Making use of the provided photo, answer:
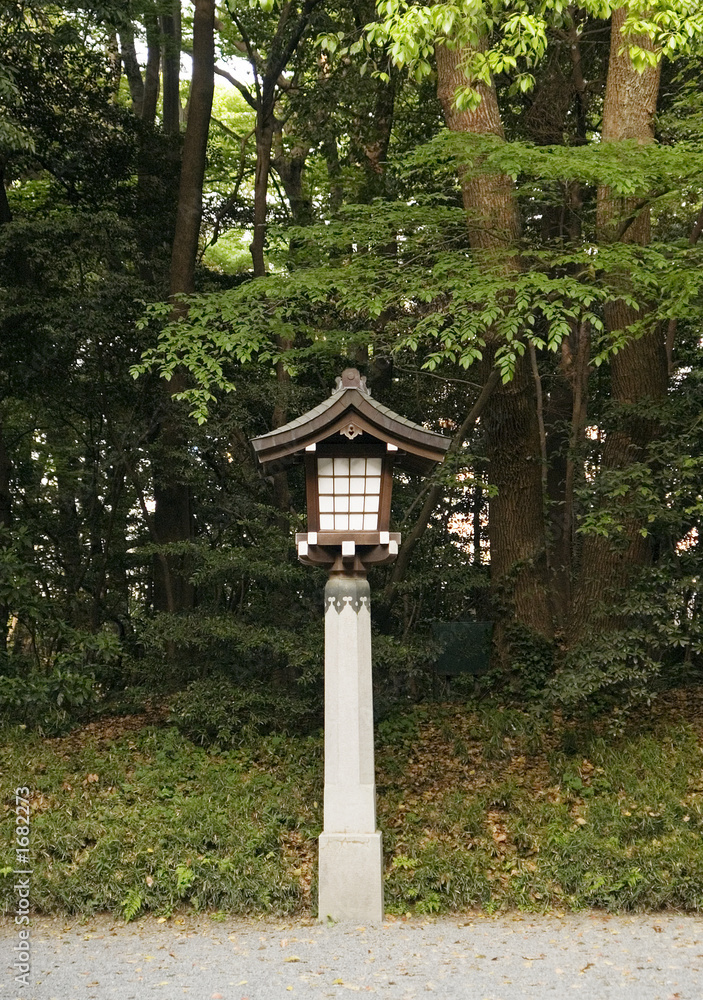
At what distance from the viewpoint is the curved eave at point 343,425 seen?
19.3 feet

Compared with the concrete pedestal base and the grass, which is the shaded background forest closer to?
the grass

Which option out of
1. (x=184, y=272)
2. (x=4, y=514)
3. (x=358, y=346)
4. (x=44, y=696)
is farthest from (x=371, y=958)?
(x=184, y=272)

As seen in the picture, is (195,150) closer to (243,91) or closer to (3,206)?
(243,91)

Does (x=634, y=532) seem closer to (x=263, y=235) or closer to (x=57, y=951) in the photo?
(x=263, y=235)

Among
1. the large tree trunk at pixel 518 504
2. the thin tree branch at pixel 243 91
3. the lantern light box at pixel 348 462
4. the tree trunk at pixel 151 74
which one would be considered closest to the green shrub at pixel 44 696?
the lantern light box at pixel 348 462

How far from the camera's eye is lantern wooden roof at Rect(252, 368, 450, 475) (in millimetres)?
5887

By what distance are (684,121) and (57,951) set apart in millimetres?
7235

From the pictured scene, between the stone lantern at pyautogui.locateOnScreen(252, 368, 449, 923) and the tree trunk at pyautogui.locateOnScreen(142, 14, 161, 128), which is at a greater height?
the tree trunk at pyautogui.locateOnScreen(142, 14, 161, 128)

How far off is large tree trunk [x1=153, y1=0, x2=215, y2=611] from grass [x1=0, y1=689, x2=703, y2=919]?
6.66 feet

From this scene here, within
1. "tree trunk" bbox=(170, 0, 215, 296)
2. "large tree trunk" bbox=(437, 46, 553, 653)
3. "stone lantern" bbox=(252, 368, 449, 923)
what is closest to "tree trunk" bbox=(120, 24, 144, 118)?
"tree trunk" bbox=(170, 0, 215, 296)

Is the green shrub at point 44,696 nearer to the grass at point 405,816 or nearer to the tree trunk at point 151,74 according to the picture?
the grass at point 405,816

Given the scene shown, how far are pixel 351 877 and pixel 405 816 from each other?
1.23m

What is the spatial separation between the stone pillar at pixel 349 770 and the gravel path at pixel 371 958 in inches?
7.6

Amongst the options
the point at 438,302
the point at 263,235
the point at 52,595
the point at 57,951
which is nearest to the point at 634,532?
the point at 438,302
